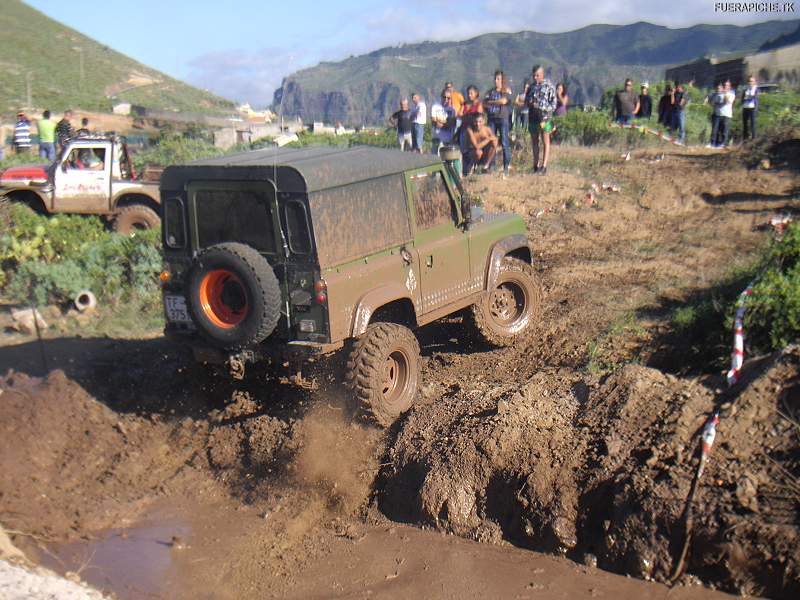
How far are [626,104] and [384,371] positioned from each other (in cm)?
1395

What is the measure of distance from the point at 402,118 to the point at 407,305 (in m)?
9.45

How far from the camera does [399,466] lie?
5.75 meters

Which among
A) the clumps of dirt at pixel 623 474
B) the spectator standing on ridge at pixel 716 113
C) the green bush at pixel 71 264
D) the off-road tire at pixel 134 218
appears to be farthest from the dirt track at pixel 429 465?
the spectator standing on ridge at pixel 716 113

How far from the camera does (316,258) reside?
5902 millimetres

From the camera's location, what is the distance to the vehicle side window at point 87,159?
1341 cm

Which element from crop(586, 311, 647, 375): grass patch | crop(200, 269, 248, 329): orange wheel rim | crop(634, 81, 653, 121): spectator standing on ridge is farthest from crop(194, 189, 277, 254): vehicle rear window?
crop(634, 81, 653, 121): spectator standing on ridge

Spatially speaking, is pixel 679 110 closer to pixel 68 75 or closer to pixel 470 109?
pixel 470 109

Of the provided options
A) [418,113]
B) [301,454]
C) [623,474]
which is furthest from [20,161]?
[623,474]

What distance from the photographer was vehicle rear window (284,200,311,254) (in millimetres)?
5910

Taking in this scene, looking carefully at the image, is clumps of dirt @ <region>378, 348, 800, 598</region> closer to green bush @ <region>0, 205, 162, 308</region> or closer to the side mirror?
the side mirror

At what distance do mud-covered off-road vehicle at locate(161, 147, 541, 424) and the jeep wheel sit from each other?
66 centimetres

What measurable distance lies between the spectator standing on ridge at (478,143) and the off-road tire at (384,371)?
823cm

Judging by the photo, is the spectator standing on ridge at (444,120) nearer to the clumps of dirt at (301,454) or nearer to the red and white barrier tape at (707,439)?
the clumps of dirt at (301,454)

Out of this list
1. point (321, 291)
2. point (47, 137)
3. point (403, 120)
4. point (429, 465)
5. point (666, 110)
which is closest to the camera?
point (429, 465)
